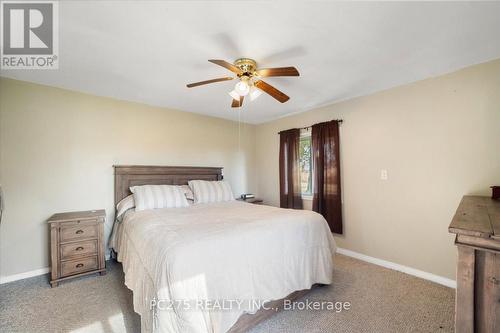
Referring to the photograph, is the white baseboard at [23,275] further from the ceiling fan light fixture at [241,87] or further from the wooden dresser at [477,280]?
the wooden dresser at [477,280]

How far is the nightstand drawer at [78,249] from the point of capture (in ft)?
7.78

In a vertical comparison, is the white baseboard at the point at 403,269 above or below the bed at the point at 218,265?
below

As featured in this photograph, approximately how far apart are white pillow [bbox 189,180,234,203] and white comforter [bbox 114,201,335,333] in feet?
3.16

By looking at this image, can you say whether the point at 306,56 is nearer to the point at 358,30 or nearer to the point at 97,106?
the point at 358,30

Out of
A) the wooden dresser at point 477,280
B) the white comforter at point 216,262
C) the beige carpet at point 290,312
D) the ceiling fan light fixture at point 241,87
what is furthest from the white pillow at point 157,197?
the wooden dresser at point 477,280

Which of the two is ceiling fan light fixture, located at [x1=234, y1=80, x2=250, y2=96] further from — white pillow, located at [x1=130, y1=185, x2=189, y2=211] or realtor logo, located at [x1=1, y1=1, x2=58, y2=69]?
white pillow, located at [x1=130, y1=185, x2=189, y2=211]

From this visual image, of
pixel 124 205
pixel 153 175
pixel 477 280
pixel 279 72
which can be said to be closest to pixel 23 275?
pixel 124 205

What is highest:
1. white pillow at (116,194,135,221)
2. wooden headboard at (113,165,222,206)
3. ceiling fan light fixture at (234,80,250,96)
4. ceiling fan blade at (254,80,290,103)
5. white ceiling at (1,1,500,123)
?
white ceiling at (1,1,500,123)

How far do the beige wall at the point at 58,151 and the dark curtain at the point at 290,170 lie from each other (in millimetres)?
1960

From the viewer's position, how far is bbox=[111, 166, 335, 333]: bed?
1.34m

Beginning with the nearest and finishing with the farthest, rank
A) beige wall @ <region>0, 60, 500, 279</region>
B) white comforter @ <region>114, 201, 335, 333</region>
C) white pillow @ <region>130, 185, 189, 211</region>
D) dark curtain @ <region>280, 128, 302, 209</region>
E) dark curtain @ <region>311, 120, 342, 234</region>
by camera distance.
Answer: white comforter @ <region>114, 201, 335, 333</region>, beige wall @ <region>0, 60, 500, 279</region>, white pillow @ <region>130, 185, 189, 211</region>, dark curtain @ <region>311, 120, 342, 234</region>, dark curtain @ <region>280, 128, 302, 209</region>

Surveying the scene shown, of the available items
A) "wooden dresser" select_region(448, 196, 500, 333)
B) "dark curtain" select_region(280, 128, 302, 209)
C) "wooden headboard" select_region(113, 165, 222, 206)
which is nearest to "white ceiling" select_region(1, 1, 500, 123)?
"wooden headboard" select_region(113, 165, 222, 206)

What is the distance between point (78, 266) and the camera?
2439mm

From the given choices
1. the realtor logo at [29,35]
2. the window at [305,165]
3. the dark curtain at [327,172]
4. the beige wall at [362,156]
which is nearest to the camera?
the realtor logo at [29,35]
